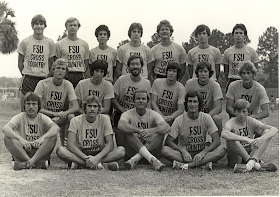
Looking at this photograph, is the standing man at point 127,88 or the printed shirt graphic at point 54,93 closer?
the printed shirt graphic at point 54,93

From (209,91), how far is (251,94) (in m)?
0.66

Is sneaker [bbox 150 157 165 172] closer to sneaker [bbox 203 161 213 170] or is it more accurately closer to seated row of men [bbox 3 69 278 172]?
seated row of men [bbox 3 69 278 172]

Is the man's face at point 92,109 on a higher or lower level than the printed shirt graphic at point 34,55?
lower

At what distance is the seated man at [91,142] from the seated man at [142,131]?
0.21 meters

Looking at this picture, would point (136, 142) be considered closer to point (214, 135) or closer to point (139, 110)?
point (139, 110)

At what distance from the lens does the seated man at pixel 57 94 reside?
6926 millimetres

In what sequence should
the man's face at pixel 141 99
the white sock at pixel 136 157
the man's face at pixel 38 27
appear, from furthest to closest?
the man's face at pixel 38 27, the man's face at pixel 141 99, the white sock at pixel 136 157

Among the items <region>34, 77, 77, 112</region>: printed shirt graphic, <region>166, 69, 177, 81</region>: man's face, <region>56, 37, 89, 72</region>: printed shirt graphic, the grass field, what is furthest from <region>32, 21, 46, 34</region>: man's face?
the grass field

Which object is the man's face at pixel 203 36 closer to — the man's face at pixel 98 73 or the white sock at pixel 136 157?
the man's face at pixel 98 73

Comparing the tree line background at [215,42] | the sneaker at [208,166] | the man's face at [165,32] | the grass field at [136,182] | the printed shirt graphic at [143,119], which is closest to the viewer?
the grass field at [136,182]

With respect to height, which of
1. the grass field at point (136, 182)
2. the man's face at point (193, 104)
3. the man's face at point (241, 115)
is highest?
the man's face at point (193, 104)

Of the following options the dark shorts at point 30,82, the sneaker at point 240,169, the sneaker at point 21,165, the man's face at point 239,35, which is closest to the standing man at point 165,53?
the man's face at point 239,35

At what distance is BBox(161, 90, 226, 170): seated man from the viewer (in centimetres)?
619

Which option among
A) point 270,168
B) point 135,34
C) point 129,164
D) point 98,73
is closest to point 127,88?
point 98,73
